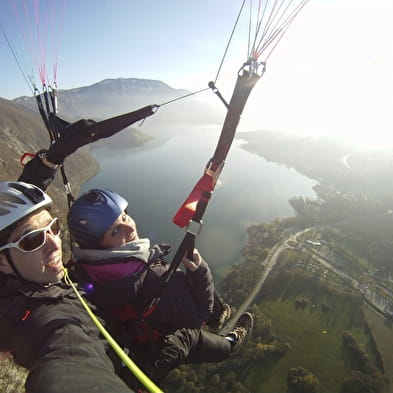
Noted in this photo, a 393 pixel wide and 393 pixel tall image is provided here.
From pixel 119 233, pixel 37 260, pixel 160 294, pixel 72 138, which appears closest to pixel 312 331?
pixel 160 294

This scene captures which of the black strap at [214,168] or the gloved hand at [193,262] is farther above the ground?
the black strap at [214,168]

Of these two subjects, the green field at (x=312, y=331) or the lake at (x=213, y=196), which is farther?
the lake at (x=213, y=196)

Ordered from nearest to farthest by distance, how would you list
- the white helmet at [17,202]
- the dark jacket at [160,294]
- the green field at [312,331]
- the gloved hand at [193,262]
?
the white helmet at [17,202]
the dark jacket at [160,294]
the gloved hand at [193,262]
the green field at [312,331]

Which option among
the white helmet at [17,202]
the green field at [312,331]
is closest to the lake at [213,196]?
the green field at [312,331]

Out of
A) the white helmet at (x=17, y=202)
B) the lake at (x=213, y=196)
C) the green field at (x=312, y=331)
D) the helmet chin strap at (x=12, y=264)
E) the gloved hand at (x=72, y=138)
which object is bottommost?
the green field at (x=312, y=331)

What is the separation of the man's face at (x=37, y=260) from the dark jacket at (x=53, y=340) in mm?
68

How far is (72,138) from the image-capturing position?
3.17 metres

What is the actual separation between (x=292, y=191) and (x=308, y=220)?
20.3m

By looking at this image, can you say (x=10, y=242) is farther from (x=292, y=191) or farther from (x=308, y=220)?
(x=292, y=191)

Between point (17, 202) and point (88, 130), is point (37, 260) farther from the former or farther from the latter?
point (88, 130)

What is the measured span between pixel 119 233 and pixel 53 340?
43.9 inches

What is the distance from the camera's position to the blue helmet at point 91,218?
7.55 ft

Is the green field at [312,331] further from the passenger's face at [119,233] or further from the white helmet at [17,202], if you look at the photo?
the white helmet at [17,202]

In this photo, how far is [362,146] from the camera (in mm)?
124125
